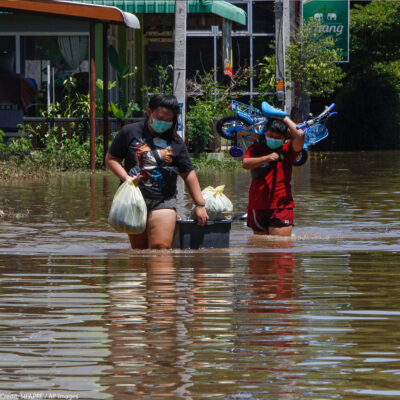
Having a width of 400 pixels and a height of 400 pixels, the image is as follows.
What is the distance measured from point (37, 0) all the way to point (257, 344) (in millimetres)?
16948

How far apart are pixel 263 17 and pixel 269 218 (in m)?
29.7

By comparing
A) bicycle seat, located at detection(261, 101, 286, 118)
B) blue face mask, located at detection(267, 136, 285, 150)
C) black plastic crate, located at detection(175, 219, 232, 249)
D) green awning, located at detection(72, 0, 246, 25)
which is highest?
green awning, located at detection(72, 0, 246, 25)

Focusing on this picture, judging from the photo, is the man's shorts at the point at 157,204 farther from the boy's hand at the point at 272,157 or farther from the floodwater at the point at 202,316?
the boy's hand at the point at 272,157

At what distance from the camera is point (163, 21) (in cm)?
3105

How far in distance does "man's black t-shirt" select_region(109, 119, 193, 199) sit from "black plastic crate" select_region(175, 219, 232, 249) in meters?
0.41

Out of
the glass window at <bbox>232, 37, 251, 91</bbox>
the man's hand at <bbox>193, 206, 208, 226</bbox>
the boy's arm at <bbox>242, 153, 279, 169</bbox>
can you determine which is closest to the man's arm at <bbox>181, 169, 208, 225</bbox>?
the man's hand at <bbox>193, 206, 208, 226</bbox>

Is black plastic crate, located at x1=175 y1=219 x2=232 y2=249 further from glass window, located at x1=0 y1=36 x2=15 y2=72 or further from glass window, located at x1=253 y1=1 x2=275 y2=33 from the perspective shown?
glass window, located at x1=253 y1=1 x2=275 y2=33

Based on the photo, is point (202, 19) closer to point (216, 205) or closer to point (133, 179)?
point (216, 205)

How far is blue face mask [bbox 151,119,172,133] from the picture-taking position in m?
9.99

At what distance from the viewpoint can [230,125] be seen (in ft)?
42.2

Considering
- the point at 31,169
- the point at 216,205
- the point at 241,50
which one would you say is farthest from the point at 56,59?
the point at 216,205

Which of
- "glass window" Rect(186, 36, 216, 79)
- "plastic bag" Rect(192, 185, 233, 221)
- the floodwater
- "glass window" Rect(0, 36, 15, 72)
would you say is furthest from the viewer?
"glass window" Rect(186, 36, 216, 79)

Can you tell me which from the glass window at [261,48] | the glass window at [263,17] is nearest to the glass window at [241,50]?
the glass window at [261,48]

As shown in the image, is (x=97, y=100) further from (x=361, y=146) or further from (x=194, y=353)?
(x=194, y=353)
